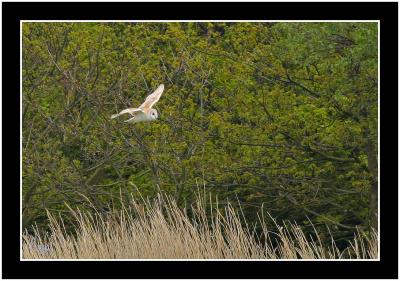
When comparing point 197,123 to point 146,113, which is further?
point 197,123

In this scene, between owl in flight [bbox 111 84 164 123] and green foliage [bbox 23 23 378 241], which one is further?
green foliage [bbox 23 23 378 241]

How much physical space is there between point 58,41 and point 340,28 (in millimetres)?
5011

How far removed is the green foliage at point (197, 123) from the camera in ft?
45.8

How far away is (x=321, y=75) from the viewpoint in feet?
45.2

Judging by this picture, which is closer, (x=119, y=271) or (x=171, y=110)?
(x=119, y=271)

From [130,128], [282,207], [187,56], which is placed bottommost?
[282,207]

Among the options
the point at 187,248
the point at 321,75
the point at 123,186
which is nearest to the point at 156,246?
the point at 187,248

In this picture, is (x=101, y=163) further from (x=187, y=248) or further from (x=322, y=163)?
(x=187, y=248)

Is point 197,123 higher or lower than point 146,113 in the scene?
lower

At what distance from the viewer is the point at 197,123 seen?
14.5m

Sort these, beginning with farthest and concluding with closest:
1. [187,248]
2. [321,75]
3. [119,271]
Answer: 1. [321,75]
2. [187,248]
3. [119,271]

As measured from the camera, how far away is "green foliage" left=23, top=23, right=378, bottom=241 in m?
13.9

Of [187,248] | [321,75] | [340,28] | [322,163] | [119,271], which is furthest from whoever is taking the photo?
[322,163]

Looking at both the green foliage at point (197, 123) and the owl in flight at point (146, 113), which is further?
the green foliage at point (197, 123)
